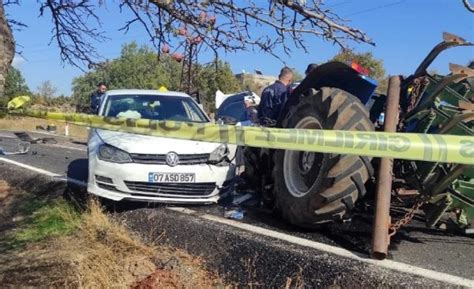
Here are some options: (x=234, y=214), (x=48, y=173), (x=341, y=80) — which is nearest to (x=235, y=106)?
(x=48, y=173)

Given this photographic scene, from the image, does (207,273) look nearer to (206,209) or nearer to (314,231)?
(314,231)

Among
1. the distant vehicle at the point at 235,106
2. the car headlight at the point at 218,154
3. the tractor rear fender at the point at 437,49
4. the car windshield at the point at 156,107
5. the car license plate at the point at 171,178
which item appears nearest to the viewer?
the tractor rear fender at the point at 437,49

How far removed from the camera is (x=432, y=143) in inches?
93.0

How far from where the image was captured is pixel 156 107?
303 inches

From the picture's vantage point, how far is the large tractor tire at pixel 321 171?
14.3 ft

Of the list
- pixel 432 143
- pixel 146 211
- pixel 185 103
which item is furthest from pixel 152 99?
pixel 432 143

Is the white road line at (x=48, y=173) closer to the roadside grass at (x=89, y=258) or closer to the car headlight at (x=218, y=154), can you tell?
the roadside grass at (x=89, y=258)

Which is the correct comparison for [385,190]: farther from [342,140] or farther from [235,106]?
[235,106]

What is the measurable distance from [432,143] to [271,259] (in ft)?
7.31

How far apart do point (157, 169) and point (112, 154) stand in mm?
600

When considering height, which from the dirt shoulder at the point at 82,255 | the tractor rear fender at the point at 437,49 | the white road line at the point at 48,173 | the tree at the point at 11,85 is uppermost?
the tractor rear fender at the point at 437,49

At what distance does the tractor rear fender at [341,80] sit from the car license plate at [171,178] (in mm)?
1653

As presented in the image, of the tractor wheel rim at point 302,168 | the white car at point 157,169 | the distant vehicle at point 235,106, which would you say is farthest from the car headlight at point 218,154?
the distant vehicle at point 235,106

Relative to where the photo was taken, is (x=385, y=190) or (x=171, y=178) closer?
(x=385, y=190)
